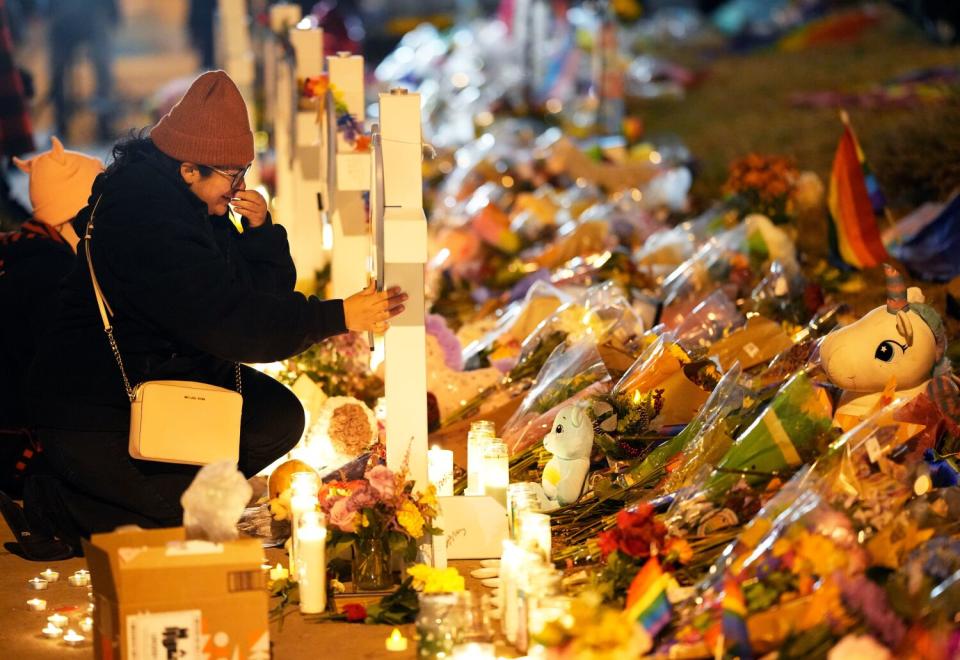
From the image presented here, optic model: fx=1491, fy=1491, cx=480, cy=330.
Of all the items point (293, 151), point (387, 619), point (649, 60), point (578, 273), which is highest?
point (649, 60)

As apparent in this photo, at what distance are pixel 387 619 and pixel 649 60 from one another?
52.3 feet

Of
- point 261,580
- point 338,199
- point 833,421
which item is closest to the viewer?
point 261,580

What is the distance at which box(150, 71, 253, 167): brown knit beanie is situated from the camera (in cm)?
465

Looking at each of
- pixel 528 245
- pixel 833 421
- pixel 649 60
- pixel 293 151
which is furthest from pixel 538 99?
pixel 833 421

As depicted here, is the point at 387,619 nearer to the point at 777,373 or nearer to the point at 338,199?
the point at 777,373

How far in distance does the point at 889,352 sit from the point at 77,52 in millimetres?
14209

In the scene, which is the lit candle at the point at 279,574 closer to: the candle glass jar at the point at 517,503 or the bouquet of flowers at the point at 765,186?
the candle glass jar at the point at 517,503

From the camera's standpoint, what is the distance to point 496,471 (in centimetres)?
488

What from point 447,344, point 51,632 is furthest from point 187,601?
point 447,344

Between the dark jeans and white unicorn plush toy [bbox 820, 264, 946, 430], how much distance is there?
1.99m

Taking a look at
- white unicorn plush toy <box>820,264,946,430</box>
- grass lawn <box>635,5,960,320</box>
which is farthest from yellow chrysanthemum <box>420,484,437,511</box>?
grass lawn <box>635,5,960,320</box>

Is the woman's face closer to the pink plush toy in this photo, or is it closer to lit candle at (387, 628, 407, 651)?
the pink plush toy

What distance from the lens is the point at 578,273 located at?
24.7ft

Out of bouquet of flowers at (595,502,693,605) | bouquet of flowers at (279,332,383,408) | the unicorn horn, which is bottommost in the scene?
bouquet of flowers at (595,502,693,605)
